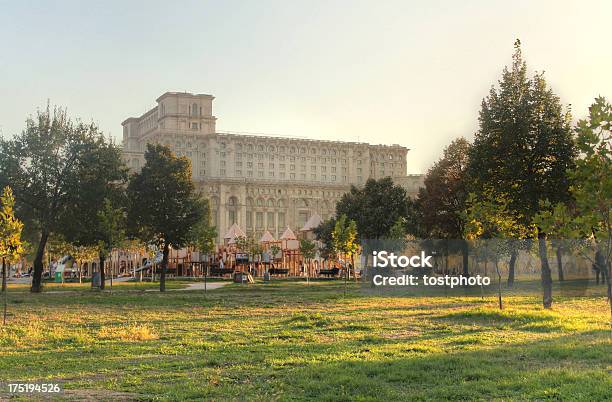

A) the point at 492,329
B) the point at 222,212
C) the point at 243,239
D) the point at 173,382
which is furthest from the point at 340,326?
the point at 222,212

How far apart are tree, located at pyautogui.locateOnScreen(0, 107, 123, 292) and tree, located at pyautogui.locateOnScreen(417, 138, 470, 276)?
1054 inches

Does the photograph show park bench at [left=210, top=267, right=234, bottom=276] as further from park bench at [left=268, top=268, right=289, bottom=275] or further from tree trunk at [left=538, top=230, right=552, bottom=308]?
tree trunk at [left=538, top=230, right=552, bottom=308]

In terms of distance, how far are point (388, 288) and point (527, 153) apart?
9673 mm

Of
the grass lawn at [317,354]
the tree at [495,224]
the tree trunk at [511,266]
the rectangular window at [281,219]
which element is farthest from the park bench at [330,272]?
the rectangular window at [281,219]

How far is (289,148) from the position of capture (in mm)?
179125

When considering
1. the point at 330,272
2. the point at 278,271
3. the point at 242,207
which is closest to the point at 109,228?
the point at 278,271

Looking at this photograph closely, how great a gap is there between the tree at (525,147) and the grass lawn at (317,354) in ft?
Result: 19.0

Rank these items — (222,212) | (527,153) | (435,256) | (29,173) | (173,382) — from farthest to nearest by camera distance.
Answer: (222,212) → (29,173) → (435,256) → (527,153) → (173,382)

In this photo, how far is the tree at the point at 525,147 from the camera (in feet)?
100

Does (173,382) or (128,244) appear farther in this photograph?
(128,244)

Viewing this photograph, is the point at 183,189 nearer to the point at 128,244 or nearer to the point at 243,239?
the point at 128,244

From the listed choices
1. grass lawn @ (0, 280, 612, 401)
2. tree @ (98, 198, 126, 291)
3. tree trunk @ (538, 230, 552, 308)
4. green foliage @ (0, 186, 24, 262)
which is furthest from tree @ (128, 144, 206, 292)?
tree trunk @ (538, 230, 552, 308)

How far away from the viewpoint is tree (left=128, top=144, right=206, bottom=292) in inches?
1815

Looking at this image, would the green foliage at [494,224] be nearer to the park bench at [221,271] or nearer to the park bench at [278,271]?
the park bench at [221,271]
